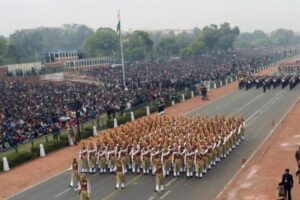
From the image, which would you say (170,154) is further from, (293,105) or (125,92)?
(125,92)

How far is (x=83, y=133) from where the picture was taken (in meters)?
33.2

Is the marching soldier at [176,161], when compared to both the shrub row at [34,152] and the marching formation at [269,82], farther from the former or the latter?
the marching formation at [269,82]

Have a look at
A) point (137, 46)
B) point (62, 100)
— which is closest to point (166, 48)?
point (137, 46)

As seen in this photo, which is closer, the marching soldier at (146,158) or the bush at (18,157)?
the marching soldier at (146,158)

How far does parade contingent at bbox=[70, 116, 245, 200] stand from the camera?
2198 cm

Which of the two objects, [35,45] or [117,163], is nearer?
[117,163]

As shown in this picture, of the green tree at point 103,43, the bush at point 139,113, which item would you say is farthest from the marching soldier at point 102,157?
the green tree at point 103,43

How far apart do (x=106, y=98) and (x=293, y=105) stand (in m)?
15.7

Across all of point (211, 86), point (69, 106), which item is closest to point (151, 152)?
point (69, 106)

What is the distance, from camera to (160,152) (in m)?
22.5

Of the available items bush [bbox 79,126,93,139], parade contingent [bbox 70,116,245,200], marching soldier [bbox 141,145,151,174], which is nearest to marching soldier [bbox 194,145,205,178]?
parade contingent [bbox 70,116,245,200]

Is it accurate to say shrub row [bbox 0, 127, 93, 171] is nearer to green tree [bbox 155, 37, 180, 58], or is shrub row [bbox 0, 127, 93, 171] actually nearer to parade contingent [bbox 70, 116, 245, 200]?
parade contingent [bbox 70, 116, 245, 200]

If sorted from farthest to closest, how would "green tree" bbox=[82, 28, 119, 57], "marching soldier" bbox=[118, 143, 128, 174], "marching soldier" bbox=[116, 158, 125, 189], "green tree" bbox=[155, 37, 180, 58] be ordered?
"green tree" bbox=[155, 37, 180, 58]
"green tree" bbox=[82, 28, 119, 57]
"marching soldier" bbox=[118, 143, 128, 174]
"marching soldier" bbox=[116, 158, 125, 189]

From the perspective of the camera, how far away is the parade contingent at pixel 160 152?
72.1ft
